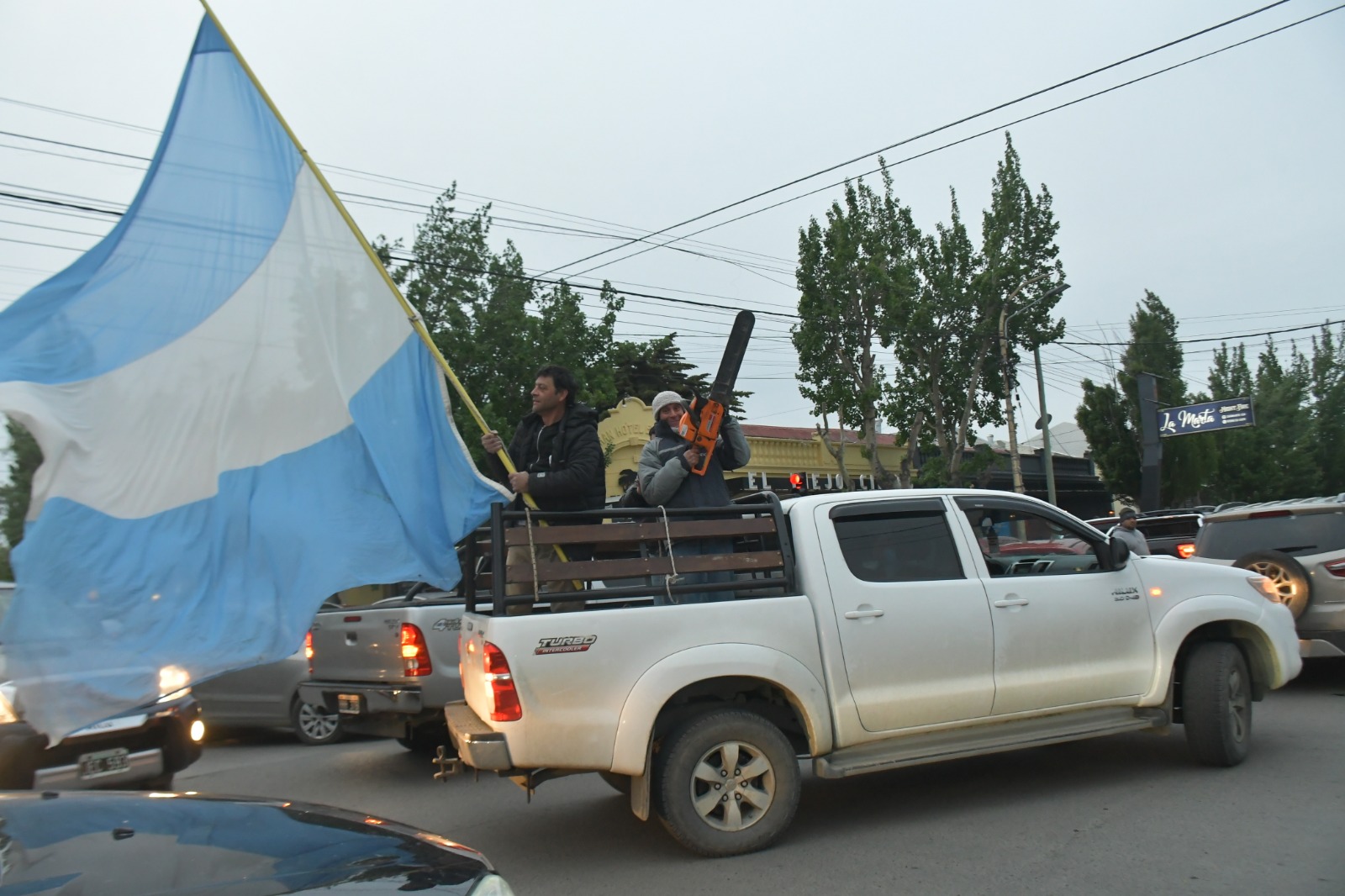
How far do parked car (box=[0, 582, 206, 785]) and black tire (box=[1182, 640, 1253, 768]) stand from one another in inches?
241

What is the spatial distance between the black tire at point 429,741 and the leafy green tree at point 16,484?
3.48 metres

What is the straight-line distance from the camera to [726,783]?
5.14 m

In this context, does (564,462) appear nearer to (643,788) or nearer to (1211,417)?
(643,788)

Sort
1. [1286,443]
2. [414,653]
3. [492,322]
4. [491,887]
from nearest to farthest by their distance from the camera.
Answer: [491,887] < [414,653] < [492,322] < [1286,443]

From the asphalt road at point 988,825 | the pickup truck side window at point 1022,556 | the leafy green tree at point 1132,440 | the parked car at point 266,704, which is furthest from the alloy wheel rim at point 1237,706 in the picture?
the leafy green tree at point 1132,440

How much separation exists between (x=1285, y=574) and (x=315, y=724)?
29.4ft

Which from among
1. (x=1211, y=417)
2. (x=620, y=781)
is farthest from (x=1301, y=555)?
(x=1211, y=417)

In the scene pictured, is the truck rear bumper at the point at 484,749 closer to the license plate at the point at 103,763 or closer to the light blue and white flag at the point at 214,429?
the light blue and white flag at the point at 214,429

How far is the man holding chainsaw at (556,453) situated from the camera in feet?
19.2

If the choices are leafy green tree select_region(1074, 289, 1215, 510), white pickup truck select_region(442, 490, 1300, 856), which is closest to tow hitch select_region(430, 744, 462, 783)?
white pickup truck select_region(442, 490, 1300, 856)

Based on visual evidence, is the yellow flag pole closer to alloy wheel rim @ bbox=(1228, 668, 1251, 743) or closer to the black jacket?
the black jacket

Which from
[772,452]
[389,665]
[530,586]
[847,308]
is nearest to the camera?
[530,586]

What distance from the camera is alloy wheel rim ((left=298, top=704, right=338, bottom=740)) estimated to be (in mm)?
9695

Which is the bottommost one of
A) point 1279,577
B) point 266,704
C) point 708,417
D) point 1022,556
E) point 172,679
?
point 266,704
